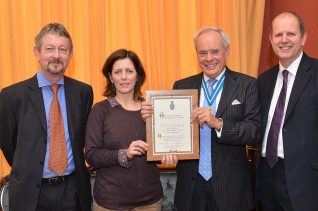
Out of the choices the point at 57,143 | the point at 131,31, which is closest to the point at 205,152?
the point at 57,143

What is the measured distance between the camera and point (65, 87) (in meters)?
2.95

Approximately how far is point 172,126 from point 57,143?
83 centimetres

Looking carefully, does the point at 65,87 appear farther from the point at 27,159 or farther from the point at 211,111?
the point at 211,111

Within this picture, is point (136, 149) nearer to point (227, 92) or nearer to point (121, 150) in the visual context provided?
point (121, 150)

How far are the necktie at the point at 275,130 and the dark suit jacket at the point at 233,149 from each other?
12cm

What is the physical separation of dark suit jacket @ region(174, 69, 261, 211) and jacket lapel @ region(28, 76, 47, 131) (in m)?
Result: 1.06

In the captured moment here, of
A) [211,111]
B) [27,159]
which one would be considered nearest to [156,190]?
[211,111]

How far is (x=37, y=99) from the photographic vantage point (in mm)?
2795

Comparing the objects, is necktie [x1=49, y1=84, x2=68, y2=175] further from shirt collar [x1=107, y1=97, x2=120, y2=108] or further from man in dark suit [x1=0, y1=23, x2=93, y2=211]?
shirt collar [x1=107, y1=97, x2=120, y2=108]

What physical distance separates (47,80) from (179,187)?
1231 mm

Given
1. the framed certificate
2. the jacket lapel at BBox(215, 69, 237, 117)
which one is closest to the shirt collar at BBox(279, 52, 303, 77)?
the jacket lapel at BBox(215, 69, 237, 117)

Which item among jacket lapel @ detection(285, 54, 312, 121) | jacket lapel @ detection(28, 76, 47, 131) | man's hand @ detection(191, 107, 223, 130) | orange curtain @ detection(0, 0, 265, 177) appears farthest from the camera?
orange curtain @ detection(0, 0, 265, 177)

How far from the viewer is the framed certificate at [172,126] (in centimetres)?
262

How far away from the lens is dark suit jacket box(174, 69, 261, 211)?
8.52 feet
